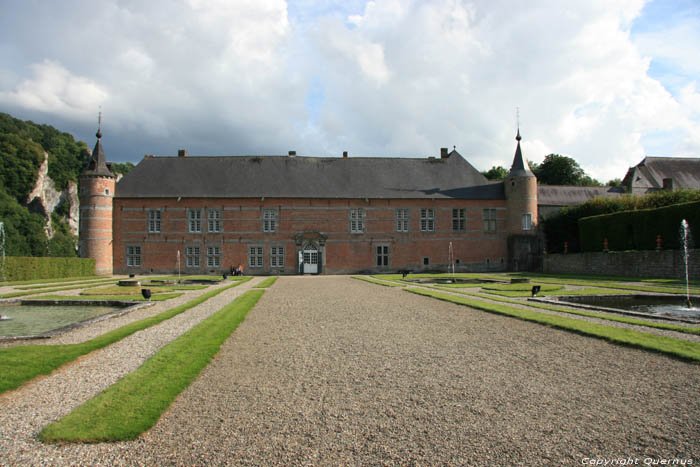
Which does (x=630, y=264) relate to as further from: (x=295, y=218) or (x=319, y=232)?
(x=295, y=218)

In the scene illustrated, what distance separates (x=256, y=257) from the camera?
3794 centimetres

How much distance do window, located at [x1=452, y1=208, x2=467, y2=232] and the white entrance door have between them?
11582 mm

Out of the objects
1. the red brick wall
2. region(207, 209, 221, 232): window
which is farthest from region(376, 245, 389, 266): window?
region(207, 209, 221, 232): window

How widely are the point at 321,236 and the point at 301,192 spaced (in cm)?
390

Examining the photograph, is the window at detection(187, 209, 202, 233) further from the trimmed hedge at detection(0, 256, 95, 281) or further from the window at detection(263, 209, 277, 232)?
the trimmed hedge at detection(0, 256, 95, 281)

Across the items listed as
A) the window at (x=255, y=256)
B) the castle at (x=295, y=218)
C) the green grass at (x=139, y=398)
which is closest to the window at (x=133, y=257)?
the castle at (x=295, y=218)

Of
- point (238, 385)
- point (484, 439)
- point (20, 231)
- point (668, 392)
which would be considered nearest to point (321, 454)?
point (484, 439)

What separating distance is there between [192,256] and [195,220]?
282cm

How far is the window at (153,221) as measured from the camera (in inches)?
1470

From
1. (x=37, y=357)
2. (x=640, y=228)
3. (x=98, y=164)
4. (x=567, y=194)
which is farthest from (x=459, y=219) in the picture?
(x=37, y=357)

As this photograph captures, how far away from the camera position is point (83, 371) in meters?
6.01

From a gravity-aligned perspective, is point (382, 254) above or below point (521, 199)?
below

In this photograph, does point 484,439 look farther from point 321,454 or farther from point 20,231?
point 20,231

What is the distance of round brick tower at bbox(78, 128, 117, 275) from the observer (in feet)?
Answer: 118
